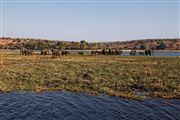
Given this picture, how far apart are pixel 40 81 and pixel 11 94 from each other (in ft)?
19.3

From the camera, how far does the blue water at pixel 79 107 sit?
17953 mm

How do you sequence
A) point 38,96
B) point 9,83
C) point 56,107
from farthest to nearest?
1. point 9,83
2. point 38,96
3. point 56,107

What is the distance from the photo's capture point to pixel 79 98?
23.3 meters

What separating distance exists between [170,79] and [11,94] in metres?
15.0

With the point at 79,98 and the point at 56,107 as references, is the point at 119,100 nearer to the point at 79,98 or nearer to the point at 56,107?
the point at 79,98

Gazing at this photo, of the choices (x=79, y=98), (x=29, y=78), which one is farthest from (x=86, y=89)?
(x=29, y=78)

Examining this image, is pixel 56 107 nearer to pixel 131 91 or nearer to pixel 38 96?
pixel 38 96

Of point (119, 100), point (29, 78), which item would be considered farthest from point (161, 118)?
point (29, 78)

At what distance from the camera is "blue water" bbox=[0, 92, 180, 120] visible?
18.0 meters

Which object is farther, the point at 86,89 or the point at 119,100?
the point at 86,89

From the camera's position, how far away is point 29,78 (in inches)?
1261

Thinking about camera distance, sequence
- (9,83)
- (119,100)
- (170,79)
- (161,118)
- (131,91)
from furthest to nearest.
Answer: (170,79)
(9,83)
(131,91)
(119,100)
(161,118)

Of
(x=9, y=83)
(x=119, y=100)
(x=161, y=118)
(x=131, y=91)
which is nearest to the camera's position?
(x=161, y=118)

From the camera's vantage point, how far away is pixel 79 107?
20406 mm
